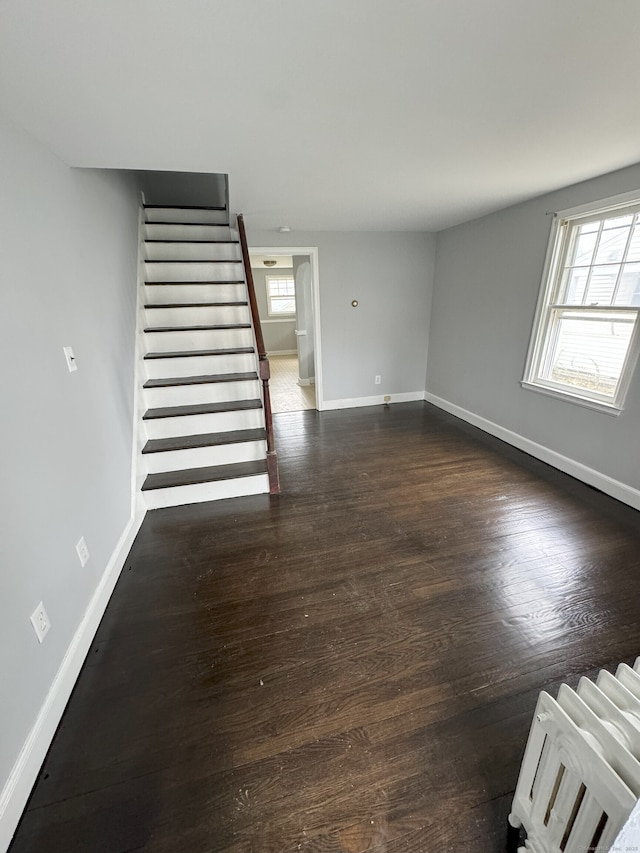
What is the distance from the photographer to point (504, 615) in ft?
5.43

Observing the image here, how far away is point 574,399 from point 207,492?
9.69ft

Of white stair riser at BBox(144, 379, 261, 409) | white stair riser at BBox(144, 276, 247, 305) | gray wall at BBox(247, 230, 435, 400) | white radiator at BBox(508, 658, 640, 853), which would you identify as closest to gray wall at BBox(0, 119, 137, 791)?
white stair riser at BBox(144, 379, 261, 409)

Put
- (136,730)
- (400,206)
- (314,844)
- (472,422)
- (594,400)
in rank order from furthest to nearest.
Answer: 1. (472,422)
2. (400,206)
3. (594,400)
4. (136,730)
5. (314,844)

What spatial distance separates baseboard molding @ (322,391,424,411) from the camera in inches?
184

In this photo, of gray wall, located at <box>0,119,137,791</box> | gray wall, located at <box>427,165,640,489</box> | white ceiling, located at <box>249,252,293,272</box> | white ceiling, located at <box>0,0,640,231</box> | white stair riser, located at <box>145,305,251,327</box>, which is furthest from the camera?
white ceiling, located at <box>249,252,293,272</box>

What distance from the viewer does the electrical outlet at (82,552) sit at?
1576 mm

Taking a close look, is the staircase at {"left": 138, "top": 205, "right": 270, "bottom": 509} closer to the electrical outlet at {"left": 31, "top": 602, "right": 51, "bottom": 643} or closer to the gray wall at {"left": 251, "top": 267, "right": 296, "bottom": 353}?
the electrical outlet at {"left": 31, "top": 602, "right": 51, "bottom": 643}

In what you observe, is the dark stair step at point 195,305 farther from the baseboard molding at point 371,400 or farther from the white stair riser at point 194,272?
the baseboard molding at point 371,400

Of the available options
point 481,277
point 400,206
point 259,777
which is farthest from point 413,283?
point 259,777

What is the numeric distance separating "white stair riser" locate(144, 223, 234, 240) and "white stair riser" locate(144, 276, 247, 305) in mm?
673

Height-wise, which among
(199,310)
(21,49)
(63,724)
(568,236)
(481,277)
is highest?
(21,49)

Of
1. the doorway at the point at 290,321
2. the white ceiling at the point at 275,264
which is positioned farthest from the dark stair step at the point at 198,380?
the white ceiling at the point at 275,264

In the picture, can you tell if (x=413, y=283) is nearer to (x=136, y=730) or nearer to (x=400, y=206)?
(x=400, y=206)

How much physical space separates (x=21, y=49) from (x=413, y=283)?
411cm
